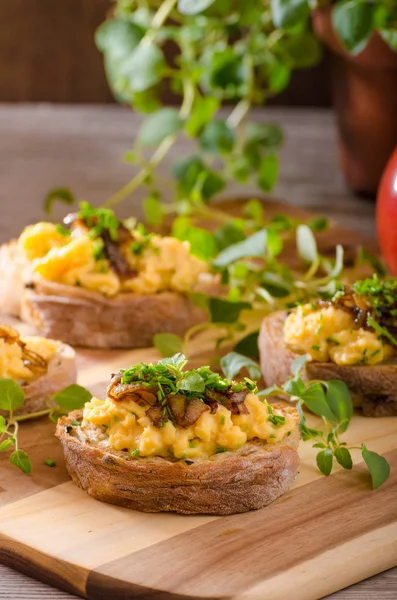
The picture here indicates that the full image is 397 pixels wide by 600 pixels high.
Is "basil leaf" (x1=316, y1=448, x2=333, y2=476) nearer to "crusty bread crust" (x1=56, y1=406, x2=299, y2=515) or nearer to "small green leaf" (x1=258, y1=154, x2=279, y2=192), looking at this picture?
"crusty bread crust" (x1=56, y1=406, x2=299, y2=515)

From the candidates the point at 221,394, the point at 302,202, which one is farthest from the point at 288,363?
the point at 302,202

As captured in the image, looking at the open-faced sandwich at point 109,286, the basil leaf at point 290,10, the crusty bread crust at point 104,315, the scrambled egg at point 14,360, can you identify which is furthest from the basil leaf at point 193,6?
the scrambled egg at point 14,360

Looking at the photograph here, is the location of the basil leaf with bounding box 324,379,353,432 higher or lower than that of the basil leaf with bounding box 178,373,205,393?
lower

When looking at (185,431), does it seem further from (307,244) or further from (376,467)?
(307,244)

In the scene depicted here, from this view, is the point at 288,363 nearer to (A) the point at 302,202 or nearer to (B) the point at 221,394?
(B) the point at 221,394

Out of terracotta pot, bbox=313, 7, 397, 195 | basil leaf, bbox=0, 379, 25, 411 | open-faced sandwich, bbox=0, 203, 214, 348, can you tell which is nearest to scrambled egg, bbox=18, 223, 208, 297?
open-faced sandwich, bbox=0, 203, 214, 348

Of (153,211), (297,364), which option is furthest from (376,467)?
(153,211)
